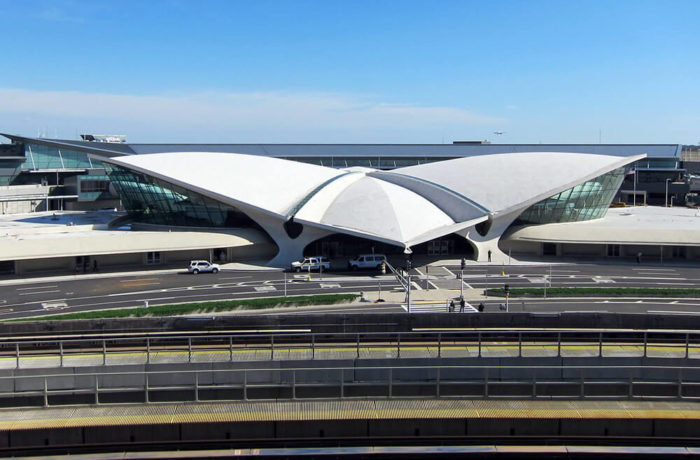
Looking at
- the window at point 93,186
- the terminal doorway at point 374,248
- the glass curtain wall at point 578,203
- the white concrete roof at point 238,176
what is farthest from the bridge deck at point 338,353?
the window at point 93,186

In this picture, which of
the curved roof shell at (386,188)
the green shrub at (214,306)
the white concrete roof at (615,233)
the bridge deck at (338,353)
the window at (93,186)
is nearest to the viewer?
the bridge deck at (338,353)

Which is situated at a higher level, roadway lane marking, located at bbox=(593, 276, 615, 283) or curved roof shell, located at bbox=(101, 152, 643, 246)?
curved roof shell, located at bbox=(101, 152, 643, 246)

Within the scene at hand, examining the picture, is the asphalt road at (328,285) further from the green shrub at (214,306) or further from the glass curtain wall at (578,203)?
the glass curtain wall at (578,203)

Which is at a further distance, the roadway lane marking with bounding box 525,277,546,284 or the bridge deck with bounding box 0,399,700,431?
the roadway lane marking with bounding box 525,277,546,284

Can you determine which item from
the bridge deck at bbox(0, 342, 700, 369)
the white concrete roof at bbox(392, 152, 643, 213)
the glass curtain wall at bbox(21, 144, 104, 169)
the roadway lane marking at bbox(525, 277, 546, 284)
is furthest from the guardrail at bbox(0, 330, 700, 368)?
the glass curtain wall at bbox(21, 144, 104, 169)

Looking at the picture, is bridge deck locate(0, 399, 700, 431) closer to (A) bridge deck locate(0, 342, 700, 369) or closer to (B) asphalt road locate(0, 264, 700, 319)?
(A) bridge deck locate(0, 342, 700, 369)

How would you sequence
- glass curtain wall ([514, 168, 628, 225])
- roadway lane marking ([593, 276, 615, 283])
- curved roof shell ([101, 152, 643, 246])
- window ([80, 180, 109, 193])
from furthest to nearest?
window ([80, 180, 109, 193])
glass curtain wall ([514, 168, 628, 225])
curved roof shell ([101, 152, 643, 246])
roadway lane marking ([593, 276, 615, 283])

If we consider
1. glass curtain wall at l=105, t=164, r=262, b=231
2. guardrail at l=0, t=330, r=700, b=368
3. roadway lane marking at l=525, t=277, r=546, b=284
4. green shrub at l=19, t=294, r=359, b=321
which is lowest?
green shrub at l=19, t=294, r=359, b=321
